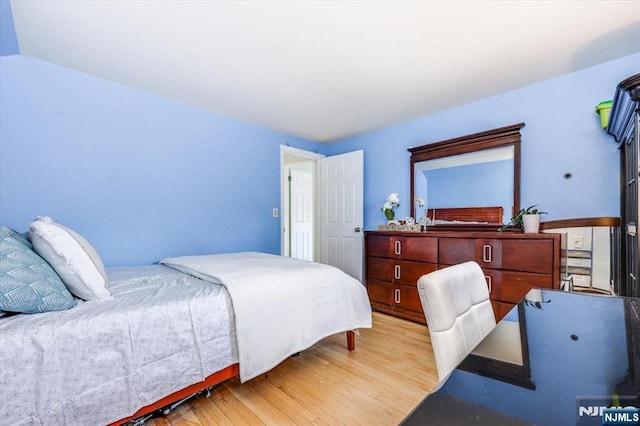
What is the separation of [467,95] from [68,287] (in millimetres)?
3430

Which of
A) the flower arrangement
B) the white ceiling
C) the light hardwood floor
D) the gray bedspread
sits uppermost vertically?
the white ceiling

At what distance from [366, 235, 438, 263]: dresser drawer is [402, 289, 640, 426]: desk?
6.06ft

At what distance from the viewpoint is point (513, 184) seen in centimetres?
270

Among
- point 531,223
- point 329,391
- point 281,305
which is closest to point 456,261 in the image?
point 531,223

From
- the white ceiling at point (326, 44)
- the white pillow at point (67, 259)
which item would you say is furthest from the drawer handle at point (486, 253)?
Result: the white pillow at point (67, 259)

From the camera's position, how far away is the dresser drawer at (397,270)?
2.84 m

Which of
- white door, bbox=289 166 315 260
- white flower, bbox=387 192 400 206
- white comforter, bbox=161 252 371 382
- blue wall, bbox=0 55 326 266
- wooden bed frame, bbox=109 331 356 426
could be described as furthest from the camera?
white door, bbox=289 166 315 260

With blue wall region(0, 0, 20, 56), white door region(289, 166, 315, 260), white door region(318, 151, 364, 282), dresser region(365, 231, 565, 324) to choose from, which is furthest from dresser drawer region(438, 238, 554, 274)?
blue wall region(0, 0, 20, 56)

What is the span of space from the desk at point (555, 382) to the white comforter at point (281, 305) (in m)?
1.24

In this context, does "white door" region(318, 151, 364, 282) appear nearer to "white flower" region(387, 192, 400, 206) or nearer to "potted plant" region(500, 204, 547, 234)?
"white flower" region(387, 192, 400, 206)

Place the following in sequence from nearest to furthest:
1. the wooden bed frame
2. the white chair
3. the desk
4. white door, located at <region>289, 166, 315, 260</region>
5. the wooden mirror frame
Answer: the desk → the white chair → the wooden bed frame → the wooden mirror frame → white door, located at <region>289, 166, 315, 260</region>

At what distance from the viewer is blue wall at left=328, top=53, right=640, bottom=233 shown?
2230 mm

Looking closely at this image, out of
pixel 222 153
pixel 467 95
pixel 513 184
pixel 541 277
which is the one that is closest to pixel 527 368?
pixel 541 277

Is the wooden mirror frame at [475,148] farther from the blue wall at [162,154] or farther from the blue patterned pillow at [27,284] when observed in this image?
the blue patterned pillow at [27,284]
